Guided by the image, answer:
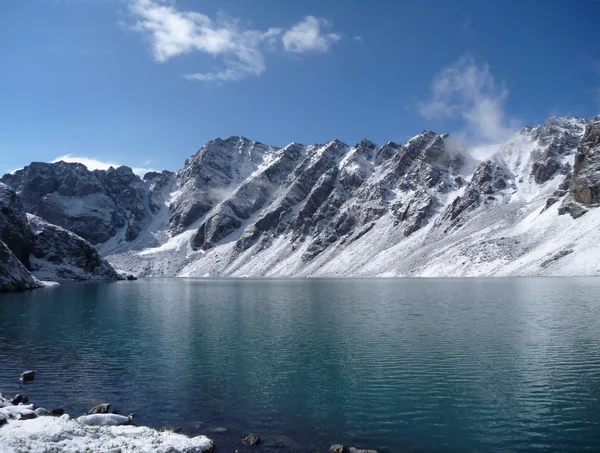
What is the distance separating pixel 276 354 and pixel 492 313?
29797 millimetres

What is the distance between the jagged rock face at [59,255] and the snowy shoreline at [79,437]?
152 m

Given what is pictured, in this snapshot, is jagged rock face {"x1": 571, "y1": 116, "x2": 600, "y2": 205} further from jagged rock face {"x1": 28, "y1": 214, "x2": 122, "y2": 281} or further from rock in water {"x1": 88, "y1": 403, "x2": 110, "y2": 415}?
jagged rock face {"x1": 28, "y1": 214, "x2": 122, "y2": 281}

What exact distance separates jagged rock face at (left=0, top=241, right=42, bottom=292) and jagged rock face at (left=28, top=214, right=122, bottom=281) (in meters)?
42.5

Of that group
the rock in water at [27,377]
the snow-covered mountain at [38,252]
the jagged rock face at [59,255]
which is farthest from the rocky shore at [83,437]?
the jagged rock face at [59,255]

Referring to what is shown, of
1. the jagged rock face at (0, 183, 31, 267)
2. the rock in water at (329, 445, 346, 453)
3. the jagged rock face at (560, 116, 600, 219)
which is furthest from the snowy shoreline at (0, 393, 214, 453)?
the jagged rock face at (560, 116, 600, 219)

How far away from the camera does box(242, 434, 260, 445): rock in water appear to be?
18.2 metres

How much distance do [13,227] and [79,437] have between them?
146 metres

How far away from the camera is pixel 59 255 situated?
539 ft

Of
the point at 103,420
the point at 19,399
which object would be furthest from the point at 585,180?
the point at 19,399

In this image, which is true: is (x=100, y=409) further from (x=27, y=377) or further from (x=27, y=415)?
(x=27, y=377)

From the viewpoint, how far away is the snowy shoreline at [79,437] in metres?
15.3

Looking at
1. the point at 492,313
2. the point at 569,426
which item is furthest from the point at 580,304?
the point at 569,426

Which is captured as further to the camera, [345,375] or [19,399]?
[345,375]

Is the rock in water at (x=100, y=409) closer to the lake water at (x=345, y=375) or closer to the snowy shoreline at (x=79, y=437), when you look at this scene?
the lake water at (x=345, y=375)
